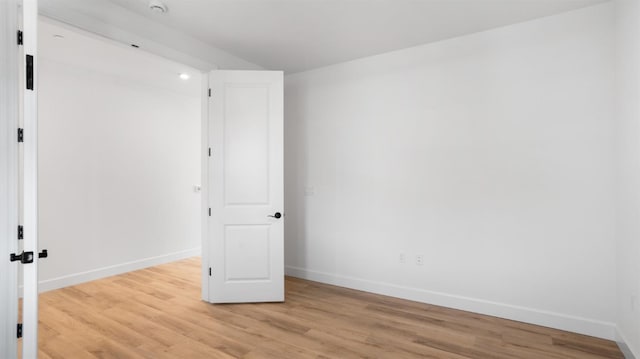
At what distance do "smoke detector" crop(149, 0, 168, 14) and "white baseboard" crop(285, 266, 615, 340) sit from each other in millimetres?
3268

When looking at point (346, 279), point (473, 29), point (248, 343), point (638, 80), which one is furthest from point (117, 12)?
point (638, 80)

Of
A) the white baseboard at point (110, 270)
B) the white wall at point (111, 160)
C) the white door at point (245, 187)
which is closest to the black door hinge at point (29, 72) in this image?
the white door at point (245, 187)

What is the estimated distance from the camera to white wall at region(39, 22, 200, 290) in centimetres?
377

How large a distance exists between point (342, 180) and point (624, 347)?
2833 millimetres

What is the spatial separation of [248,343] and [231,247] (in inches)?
43.8

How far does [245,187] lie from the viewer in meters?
3.37

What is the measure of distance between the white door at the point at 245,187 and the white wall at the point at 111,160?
3.72 feet

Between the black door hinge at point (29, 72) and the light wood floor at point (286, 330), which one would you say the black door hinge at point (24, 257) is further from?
the light wood floor at point (286, 330)

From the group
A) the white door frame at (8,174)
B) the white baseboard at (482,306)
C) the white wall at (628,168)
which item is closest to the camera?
the white door frame at (8,174)

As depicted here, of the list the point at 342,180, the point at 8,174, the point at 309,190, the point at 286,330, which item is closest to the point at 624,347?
the point at 286,330

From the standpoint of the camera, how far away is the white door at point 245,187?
3.33 metres

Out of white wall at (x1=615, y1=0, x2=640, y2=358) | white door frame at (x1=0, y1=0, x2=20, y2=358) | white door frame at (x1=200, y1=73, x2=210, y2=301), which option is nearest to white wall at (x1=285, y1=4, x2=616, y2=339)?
white wall at (x1=615, y1=0, x2=640, y2=358)

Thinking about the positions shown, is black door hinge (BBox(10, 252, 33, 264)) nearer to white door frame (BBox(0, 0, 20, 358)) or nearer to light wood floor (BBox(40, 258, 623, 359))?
white door frame (BBox(0, 0, 20, 358))

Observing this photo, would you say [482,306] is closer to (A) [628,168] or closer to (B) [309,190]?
(A) [628,168]
